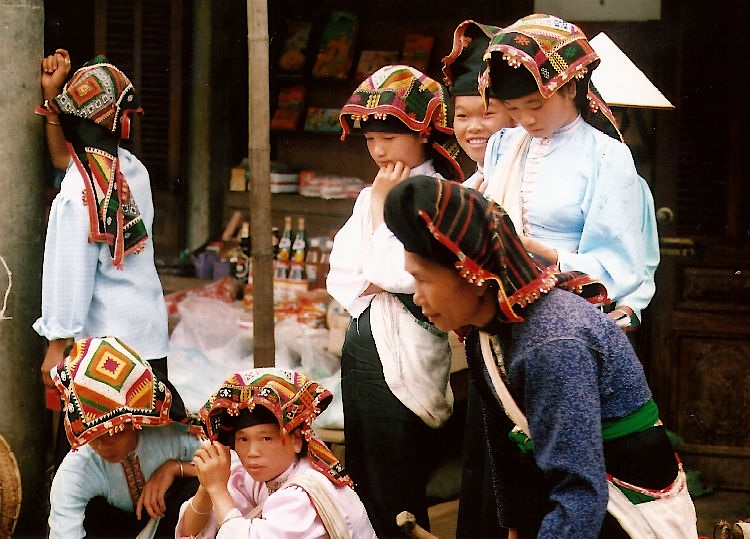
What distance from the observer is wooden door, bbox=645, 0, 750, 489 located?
521 centimetres

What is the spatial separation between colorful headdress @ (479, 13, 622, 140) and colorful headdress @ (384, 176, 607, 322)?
779 millimetres

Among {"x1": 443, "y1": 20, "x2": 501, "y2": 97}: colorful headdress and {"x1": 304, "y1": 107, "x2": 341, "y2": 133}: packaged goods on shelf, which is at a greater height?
{"x1": 443, "y1": 20, "x2": 501, "y2": 97}: colorful headdress

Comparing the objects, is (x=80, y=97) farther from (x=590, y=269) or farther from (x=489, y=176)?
(x=590, y=269)

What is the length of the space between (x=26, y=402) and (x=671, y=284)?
10.0 ft

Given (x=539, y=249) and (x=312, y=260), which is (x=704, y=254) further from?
(x=539, y=249)

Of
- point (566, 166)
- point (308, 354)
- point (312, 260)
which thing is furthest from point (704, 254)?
point (566, 166)

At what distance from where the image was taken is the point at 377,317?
12.4ft

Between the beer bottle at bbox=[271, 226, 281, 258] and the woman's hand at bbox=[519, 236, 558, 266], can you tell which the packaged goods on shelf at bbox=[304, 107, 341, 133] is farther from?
the woman's hand at bbox=[519, 236, 558, 266]

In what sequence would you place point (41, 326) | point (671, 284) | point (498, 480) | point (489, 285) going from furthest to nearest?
point (671, 284) < point (41, 326) < point (498, 480) < point (489, 285)

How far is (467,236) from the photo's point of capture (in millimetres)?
2279

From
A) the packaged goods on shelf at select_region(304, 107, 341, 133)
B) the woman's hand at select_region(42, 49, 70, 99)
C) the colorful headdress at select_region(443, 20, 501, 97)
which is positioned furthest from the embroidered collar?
the packaged goods on shelf at select_region(304, 107, 341, 133)

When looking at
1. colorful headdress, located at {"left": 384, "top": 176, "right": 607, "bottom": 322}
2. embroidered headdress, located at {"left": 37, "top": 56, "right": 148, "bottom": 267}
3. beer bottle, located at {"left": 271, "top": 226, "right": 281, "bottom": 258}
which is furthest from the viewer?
beer bottle, located at {"left": 271, "top": 226, "right": 281, "bottom": 258}

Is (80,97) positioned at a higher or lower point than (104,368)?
higher

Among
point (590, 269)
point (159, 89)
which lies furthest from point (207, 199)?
point (590, 269)
